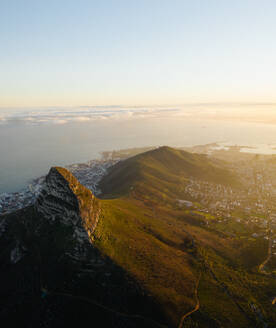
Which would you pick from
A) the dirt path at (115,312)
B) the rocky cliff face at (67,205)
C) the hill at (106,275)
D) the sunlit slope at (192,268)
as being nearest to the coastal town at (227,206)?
the sunlit slope at (192,268)

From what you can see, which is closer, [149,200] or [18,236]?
[18,236]

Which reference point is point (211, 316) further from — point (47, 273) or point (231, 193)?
point (231, 193)

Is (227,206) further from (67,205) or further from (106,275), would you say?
(67,205)

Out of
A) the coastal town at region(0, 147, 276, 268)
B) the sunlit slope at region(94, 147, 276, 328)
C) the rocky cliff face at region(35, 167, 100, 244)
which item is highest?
the rocky cliff face at region(35, 167, 100, 244)

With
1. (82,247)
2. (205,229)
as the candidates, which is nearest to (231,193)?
(205,229)

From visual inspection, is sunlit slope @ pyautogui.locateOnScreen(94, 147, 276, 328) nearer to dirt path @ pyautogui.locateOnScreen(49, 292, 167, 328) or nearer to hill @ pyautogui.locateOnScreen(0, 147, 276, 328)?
hill @ pyautogui.locateOnScreen(0, 147, 276, 328)

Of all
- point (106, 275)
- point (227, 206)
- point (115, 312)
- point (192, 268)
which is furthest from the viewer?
point (227, 206)

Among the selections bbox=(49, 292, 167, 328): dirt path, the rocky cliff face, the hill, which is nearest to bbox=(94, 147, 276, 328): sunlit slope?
the hill

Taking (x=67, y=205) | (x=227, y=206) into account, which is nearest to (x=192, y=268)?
(x=67, y=205)
